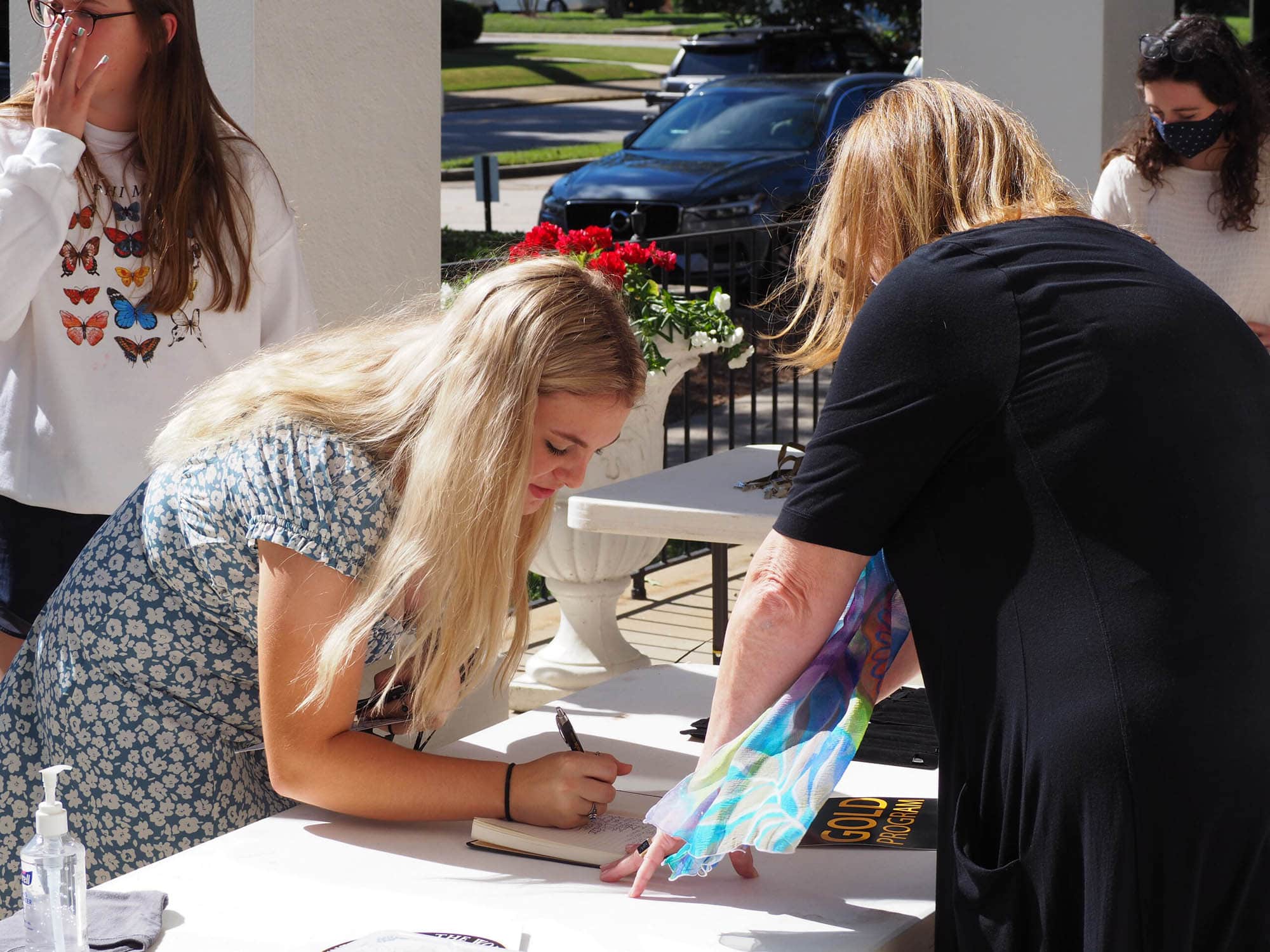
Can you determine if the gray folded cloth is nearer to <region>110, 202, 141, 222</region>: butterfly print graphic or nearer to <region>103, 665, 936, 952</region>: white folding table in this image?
<region>103, 665, 936, 952</region>: white folding table

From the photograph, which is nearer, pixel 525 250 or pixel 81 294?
pixel 81 294

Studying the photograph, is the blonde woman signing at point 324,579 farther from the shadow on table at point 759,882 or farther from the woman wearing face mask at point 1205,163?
the woman wearing face mask at point 1205,163

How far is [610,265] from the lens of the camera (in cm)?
407

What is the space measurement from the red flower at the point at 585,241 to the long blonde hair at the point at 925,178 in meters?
2.48

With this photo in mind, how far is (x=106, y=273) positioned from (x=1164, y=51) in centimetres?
277

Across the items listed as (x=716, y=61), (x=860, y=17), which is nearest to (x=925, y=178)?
(x=716, y=61)

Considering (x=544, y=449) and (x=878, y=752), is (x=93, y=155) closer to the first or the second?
(x=544, y=449)

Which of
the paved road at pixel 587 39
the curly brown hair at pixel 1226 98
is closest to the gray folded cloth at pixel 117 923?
the curly brown hair at pixel 1226 98

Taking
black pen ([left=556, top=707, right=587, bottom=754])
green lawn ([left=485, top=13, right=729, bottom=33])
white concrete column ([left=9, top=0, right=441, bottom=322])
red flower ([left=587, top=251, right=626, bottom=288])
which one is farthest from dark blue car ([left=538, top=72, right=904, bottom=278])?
green lawn ([left=485, top=13, right=729, bottom=33])

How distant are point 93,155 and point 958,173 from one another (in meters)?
1.59

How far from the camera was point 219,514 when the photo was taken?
6.19ft

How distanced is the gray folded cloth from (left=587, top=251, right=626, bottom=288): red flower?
8.66ft

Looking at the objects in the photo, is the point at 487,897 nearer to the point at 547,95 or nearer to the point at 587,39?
the point at 547,95

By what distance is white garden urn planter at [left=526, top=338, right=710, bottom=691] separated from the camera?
173 inches
